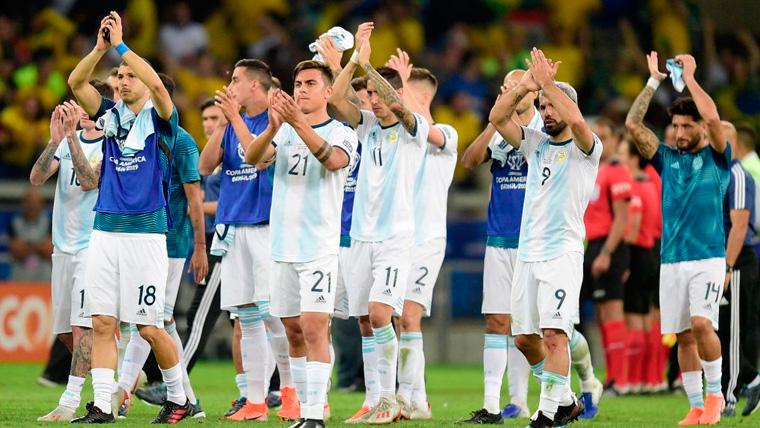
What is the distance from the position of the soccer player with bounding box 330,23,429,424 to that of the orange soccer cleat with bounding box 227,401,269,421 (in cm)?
91

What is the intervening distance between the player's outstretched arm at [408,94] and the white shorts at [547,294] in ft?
6.33

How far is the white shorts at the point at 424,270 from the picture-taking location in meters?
11.9

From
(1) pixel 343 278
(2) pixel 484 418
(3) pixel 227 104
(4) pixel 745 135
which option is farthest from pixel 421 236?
(4) pixel 745 135

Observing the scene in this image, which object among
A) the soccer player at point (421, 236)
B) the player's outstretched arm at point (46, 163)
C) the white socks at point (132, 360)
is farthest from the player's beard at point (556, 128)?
the player's outstretched arm at point (46, 163)

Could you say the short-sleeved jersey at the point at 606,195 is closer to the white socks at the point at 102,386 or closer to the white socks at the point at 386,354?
the white socks at the point at 386,354

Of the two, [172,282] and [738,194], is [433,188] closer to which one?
[172,282]

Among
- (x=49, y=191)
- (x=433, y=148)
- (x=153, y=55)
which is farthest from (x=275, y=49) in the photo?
(x=433, y=148)

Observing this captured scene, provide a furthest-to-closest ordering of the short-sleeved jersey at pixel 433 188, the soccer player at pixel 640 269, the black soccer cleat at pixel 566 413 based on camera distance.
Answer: the soccer player at pixel 640 269 < the short-sleeved jersey at pixel 433 188 < the black soccer cleat at pixel 566 413

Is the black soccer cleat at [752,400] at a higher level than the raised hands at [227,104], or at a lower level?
lower

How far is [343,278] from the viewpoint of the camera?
39.0 ft

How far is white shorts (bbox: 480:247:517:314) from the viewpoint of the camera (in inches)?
468

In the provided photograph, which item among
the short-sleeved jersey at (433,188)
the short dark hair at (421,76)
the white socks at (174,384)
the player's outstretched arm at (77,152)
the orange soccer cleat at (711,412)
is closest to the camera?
the white socks at (174,384)

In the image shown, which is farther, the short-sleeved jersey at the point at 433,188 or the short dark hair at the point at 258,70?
the short-sleeved jersey at the point at 433,188

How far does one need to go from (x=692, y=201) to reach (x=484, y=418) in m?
2.53
